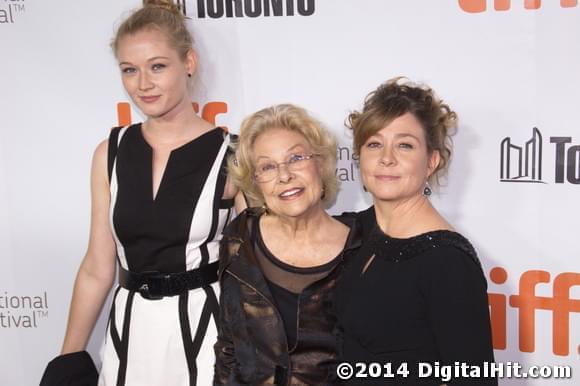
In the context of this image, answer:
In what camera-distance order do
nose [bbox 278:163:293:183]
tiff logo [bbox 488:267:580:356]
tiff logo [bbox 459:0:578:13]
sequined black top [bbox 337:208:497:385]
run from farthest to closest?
tiff logo [bbox 488:267:580:356]
tiff logo [bbox 459:0:578:13]
nose [bbox 278:163:293:183]
sequined black top [bbox 337:208:497:385]

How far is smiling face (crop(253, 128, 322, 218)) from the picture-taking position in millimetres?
1731

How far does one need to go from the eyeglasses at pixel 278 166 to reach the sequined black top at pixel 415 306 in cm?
26

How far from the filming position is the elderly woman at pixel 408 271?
4.72 ft

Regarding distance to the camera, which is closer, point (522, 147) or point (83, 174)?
point (522, 147)

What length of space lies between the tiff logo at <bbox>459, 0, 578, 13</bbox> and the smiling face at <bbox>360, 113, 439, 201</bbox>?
0.69 m

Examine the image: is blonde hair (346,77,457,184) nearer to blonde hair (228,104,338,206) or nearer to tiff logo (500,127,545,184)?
blonde hair (228,104,338,206)

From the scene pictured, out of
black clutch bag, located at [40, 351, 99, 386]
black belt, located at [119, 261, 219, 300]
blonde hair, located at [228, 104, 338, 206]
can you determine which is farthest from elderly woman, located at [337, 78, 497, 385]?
black clutch bag, located at [40, 351, 99, 386]

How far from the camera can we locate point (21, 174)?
2.60 meters

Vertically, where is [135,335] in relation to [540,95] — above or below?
below

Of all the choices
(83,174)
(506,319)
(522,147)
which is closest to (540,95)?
(522,147)

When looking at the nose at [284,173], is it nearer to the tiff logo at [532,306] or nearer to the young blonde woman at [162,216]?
the young blonde woman at [162,216]

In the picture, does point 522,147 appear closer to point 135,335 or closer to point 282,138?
point 282,138

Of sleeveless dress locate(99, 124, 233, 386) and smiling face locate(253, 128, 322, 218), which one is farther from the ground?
smiling face locate(253, 128, 322, 218)

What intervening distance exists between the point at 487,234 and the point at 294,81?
0.79 metres
